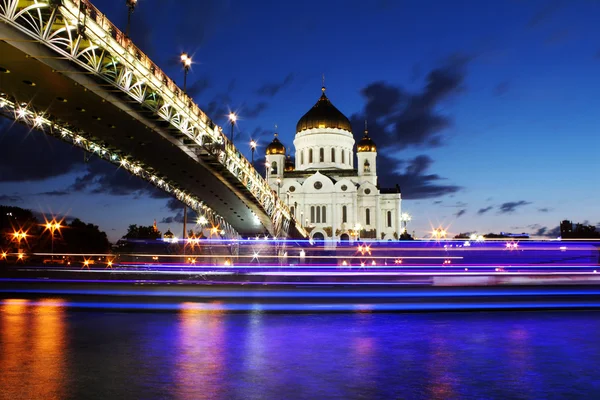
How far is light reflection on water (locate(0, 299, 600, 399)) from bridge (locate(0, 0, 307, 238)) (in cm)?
907

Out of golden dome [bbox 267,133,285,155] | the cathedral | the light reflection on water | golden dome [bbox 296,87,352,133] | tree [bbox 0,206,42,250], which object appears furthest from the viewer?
golden dome [bbox 267,133,285,155]

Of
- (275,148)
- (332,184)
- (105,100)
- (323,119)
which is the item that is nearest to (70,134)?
(105,100)

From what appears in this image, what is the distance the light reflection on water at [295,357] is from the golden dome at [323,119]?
87.9 metres

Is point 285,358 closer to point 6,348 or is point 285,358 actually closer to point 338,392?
point 338,392

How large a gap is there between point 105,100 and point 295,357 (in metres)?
17.5

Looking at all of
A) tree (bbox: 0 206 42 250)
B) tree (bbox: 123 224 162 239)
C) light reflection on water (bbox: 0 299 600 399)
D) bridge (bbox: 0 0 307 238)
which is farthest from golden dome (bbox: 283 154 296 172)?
light reflection on water (bbox: 0 299 600 399)

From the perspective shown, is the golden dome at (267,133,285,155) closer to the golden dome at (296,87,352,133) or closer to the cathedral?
the cathedral

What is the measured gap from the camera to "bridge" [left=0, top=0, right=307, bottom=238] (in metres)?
17.1

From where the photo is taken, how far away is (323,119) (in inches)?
3910

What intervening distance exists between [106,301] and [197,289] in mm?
2817

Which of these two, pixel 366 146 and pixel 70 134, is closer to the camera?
pixel 70 134

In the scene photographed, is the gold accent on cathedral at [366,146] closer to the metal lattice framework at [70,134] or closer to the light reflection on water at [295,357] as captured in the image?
the metal lattice framework at [70,134]

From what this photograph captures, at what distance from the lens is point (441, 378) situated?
656cm

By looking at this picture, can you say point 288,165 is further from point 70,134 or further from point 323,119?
point 70,134
